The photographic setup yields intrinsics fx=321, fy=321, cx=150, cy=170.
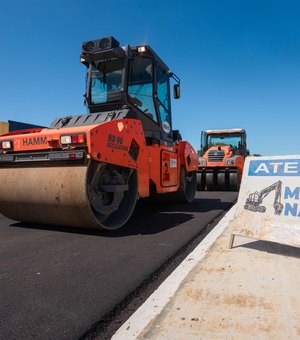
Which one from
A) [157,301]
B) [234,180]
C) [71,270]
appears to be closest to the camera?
[157,301]

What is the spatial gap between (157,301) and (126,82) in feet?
13.0

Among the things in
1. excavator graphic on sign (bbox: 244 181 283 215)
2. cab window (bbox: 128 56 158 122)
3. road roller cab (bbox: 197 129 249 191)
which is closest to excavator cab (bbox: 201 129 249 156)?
road roller cab (bbox: 197 129 249 191)

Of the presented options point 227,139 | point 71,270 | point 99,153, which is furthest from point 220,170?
point 71,270

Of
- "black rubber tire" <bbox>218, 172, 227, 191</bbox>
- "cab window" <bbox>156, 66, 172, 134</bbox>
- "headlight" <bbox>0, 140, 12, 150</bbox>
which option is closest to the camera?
"headlight" <bbox>0, 140, 12, 150</bbox>

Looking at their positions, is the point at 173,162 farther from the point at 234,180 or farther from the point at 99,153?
the point at 234,180

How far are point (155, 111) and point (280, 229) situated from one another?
3490 mm

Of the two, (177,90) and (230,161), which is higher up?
(177,90)

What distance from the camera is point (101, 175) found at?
437 centimetres

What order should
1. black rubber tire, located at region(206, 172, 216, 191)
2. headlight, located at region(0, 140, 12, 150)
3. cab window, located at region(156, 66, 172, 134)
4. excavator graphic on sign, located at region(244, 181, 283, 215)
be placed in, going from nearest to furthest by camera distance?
excavator graphic on sign, located at region(244, 181, 283, 215) → headlight, located at region(0, 140, 12, 150) → cab window, located at region(156, 66, 172, 134) → black rubber tire, located at region(206, 172, 216, 191)

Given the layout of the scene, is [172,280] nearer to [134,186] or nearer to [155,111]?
[134,186]

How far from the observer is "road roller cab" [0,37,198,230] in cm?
397

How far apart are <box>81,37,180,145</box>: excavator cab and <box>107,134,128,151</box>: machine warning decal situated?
0.99 m

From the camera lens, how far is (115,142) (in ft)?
14.0

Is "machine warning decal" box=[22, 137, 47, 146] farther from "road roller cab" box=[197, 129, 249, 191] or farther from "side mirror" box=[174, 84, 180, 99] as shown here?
"road roller cab" box=[197, 129, 249, 191]
